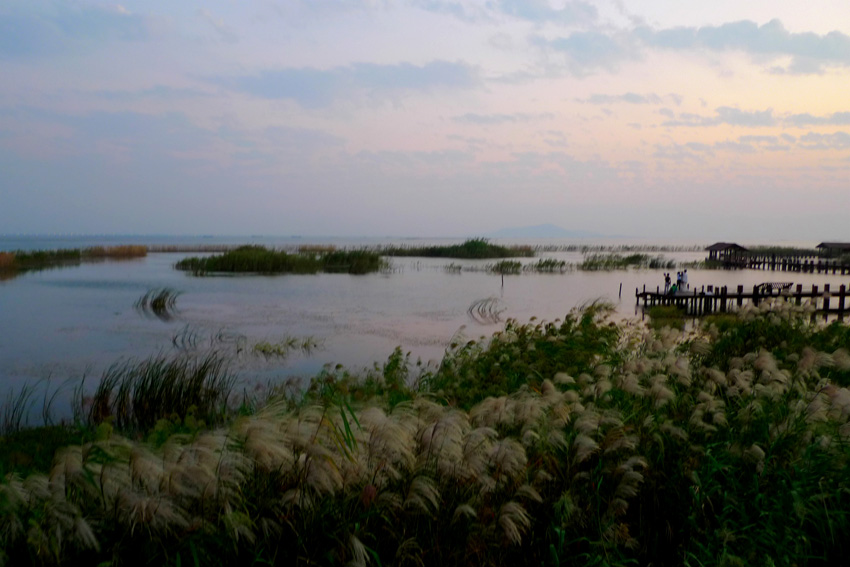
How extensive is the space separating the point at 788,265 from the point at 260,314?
46806 millimetres

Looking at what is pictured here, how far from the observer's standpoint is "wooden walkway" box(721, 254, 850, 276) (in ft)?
159

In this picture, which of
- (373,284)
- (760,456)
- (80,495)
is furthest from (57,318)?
(760,456)

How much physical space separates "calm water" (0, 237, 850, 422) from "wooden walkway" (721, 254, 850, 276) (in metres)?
14.3

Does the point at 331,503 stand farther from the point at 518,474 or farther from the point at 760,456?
the point at 760,456

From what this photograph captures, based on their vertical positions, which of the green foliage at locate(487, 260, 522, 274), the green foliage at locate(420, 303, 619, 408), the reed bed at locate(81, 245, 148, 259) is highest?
the reed bed at locate(81, 245, 148, 259)

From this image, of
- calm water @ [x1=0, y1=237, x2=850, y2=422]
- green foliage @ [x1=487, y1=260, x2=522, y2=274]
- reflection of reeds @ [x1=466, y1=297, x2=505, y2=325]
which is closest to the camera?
calm water @ [x1=0, y1=237, x2=850, y2=422]

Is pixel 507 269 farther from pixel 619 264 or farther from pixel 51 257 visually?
pixel 51 257

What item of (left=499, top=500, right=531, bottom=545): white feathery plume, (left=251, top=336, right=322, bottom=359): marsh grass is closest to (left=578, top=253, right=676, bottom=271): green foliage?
(left=251, top=336, right=322, bottom=359): marsh grass

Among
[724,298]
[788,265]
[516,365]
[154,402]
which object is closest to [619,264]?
[788,265]

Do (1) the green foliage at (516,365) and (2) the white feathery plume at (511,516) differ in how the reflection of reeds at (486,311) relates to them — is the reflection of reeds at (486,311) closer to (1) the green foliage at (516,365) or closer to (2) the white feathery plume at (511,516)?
(1) the green foliage at (516,365)

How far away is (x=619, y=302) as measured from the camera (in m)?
27.4

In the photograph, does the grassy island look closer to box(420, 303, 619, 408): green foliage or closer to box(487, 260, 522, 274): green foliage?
box(487, 260, 522, 274): green foliage

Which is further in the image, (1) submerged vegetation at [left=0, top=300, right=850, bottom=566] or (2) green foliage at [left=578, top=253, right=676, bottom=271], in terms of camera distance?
(2) green foliage at [left=578, top=253, right=676, bottom=271]

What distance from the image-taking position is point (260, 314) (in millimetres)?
22047
